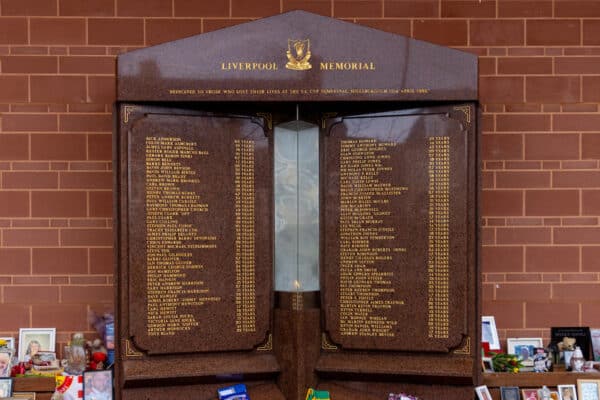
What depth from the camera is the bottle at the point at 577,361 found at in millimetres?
3121

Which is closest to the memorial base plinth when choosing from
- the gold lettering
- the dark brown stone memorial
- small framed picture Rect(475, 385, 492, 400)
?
the dark brown stone memorial

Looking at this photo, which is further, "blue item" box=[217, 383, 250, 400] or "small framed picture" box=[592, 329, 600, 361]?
"small framed picture" box=[592, 329, 600, 361]

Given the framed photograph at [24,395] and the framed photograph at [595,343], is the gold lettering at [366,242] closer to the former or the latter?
the framed photograph at [595,343]

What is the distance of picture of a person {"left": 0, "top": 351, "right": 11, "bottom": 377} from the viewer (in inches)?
119

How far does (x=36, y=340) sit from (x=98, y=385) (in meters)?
0.59

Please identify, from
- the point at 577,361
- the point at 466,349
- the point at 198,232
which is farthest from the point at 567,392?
the point at 198,232

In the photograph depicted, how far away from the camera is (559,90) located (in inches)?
133

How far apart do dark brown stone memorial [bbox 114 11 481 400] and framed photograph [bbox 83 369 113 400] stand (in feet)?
0.63

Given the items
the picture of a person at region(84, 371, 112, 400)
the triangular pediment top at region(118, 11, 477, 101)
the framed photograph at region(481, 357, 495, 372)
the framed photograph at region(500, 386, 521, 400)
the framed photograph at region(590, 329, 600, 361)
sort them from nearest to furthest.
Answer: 1. the triangular pediment top at region(118, 11, 477, 101)
2. the picture of a person at region(84, 371, 112, 400)
3. the framed photograph at region(500, 386, 521, 400)
4. the framed photograph at region(481, 357, 495, 372)
5. the framed photograph at region(590, 329, 600, 361)

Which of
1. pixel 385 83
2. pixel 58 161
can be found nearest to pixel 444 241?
pixel 385 83

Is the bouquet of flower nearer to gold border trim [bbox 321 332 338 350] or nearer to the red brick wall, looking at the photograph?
the red brick wall

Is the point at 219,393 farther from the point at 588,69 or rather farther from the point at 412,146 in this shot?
the point at 588,69

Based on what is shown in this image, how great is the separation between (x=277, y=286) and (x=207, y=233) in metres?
0.45

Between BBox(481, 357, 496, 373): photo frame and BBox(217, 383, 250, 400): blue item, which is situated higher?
BBox(481, 357, 496, 373): photo frame
